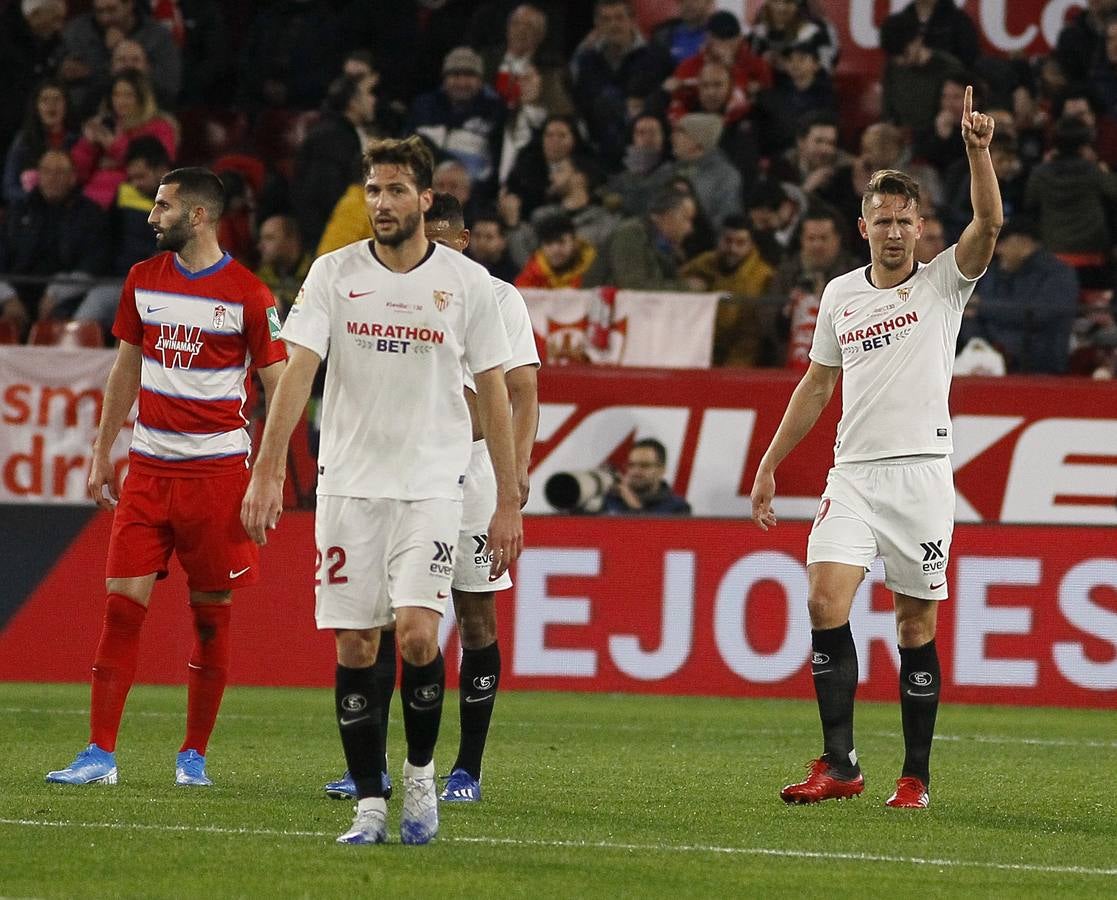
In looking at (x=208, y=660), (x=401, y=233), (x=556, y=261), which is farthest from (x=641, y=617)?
(x=401, y=233)

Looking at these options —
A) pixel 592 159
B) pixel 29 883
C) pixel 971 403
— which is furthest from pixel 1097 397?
pixel 29 883

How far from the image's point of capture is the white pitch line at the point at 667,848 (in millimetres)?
6258

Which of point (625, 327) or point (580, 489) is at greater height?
point (625, 327)

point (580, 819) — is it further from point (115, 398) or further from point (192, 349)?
point (115, 398)

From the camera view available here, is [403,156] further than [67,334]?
No

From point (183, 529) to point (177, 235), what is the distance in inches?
44.1

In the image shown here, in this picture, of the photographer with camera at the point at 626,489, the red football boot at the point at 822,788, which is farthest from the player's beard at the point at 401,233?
the photographer with camera at the point at 626,489

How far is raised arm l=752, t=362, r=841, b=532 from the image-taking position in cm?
809

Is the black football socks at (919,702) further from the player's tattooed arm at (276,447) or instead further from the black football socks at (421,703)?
the player's tattooed arm at (276,447)

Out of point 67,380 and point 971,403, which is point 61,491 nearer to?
point 67,380

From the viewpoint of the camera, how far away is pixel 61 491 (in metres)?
14.0

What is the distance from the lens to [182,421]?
7902 mm

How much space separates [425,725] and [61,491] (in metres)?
8.27

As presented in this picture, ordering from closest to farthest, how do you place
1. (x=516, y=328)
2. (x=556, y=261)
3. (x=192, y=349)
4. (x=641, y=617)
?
(x=516, y=328) < (x=192, y=349) < (x=641, y=617) < (x=556, y=261)
